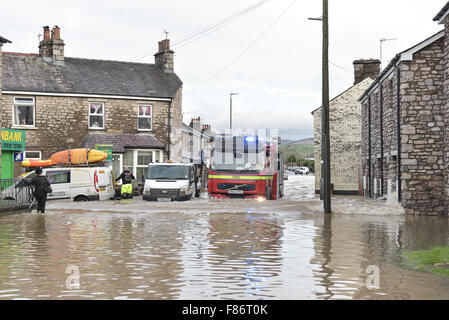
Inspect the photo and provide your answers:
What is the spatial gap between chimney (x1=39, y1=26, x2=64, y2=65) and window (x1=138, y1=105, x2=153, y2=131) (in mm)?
5706

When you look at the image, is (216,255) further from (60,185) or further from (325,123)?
(60,185)

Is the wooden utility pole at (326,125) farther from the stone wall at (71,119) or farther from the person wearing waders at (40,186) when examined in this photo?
the stone wall at (71,119)

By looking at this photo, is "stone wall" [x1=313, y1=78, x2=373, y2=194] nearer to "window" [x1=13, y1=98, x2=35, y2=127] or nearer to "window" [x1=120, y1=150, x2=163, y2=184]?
"window" [x1=120, y1=150, x2=163, y2=184]

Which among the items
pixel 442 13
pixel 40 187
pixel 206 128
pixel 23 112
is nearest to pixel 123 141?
pixel 23 112

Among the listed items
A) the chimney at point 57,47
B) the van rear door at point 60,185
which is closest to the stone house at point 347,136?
the chimney at point 57,47

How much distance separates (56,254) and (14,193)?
11304 mm

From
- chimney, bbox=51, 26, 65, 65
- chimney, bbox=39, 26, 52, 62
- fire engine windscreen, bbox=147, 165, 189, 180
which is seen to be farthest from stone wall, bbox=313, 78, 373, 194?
chimney, bbox=39, 26, 52, 62

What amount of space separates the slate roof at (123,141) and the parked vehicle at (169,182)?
7333 millimetres

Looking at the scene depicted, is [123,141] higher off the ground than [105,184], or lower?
higher

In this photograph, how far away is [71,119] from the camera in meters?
35.4

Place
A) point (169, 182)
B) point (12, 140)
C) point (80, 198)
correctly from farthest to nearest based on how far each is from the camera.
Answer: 1. point (169, 182)
2. point (12, 140)
3. point (80, 198)

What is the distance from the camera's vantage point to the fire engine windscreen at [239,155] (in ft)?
82.2

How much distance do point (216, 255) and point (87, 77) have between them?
28.4m
